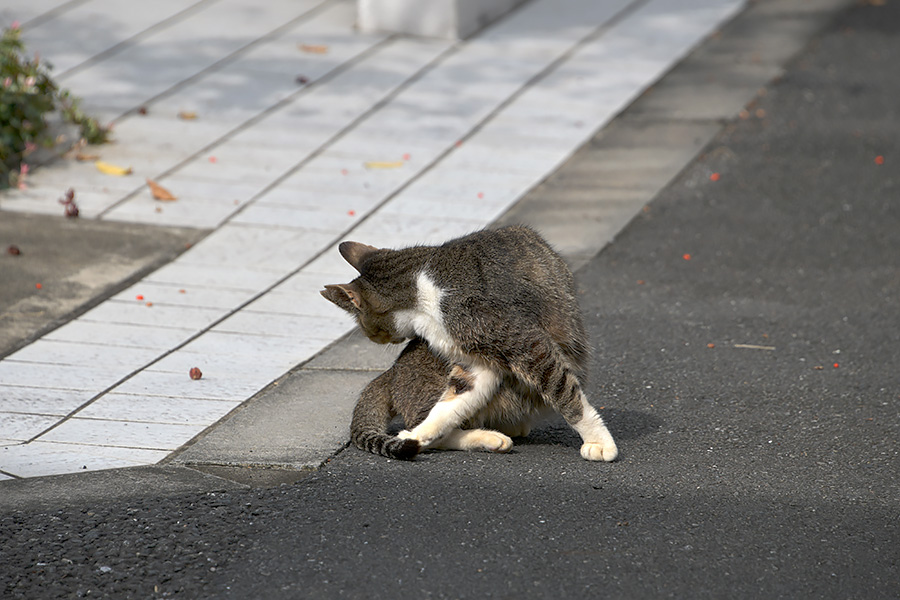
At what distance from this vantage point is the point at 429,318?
4566 mm

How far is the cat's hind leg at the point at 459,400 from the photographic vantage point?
14.9ft

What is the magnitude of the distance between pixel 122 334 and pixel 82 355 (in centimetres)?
30

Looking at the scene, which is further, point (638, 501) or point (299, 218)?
point (299, 218)

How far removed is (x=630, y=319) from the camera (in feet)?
20.5

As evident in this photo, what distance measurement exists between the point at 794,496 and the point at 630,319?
2.08 m

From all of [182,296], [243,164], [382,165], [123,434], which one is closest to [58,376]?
[123,434]

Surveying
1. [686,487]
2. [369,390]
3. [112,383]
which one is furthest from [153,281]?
[686,487]

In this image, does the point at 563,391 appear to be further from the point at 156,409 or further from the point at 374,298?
the point at 156,409

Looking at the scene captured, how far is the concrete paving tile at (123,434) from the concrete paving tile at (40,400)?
17 centimetres

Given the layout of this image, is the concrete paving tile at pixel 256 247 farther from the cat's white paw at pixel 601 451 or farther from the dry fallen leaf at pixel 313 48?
the dry fallen leaf at pixel 313 48

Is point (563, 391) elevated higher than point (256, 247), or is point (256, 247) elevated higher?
point (563, 391)

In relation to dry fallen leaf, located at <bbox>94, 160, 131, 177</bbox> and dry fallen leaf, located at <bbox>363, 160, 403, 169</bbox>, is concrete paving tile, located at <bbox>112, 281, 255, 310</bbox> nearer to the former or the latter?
dry fallen leaf, located at <bbox>94, 160, 131, 177</bbox>

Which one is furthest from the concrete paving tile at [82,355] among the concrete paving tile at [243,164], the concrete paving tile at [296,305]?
the concrete paving tile at [243,164]

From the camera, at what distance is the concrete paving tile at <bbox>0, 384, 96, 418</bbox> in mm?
5082
